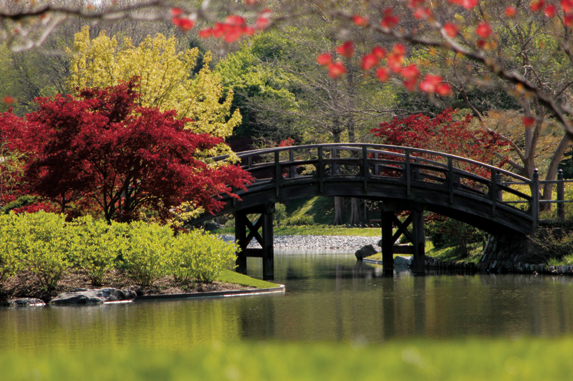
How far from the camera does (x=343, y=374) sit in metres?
4.23

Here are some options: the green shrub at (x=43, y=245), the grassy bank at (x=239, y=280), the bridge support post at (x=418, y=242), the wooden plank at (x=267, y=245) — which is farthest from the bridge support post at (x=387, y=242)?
the green shrub at (x=43, y=245)

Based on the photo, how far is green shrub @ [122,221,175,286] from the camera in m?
13.5

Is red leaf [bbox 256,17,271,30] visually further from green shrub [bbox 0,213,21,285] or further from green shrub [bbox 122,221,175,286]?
green shrub [bbox 0,213,21,285]

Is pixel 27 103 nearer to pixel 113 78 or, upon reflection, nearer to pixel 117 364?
pixel 113 78

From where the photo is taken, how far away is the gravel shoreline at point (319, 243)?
35844 millimetres

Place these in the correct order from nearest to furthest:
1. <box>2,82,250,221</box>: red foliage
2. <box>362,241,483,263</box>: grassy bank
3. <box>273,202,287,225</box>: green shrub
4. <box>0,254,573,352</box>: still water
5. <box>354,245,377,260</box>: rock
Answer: <box>0,254,573,352</box>: still water
<box>2,82,250,221</box>: red foliage
<box>362,241,483,263</box>: grassy bank
<box>354,245,377,260</box>: rock
<box>273,202,287,225</box>: green shrub

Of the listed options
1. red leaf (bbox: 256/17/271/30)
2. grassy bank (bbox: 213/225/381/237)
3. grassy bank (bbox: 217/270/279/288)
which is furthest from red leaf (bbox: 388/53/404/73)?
grassy bank (bbox: 213/225/381/237)

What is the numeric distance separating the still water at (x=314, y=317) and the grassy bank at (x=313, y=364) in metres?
3.38

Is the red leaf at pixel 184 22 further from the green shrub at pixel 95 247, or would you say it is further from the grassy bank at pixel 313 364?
the green shrub at pixel 95 247

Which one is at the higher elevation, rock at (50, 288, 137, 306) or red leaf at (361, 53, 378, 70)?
red leaf at (361, 53, 378, 70)

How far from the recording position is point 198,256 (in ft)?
46.1

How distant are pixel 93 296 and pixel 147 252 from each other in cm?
135

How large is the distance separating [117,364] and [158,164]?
9.90m

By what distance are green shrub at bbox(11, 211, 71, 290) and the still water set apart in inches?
43.3
